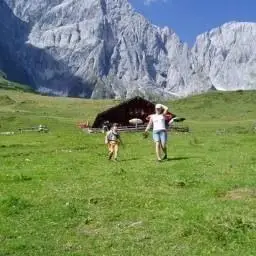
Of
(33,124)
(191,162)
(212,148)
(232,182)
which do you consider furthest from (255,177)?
(33,124)

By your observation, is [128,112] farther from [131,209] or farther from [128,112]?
[131,209]

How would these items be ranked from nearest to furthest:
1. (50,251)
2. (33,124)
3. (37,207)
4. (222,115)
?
(50,251)
(37,207)
(33,124)
(222,115)

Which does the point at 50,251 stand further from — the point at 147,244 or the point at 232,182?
the point at 232,182

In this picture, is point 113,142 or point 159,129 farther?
point 113,142

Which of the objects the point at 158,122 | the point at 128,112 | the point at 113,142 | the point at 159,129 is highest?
the point at 128,112

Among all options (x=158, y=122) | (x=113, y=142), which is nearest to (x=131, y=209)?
(x=158, y=122)

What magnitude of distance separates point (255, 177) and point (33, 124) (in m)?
104

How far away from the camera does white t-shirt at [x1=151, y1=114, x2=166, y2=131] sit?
33.7 meters

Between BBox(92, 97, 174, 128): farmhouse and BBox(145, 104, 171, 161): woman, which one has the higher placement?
BBox(92, 97, 174, 128): farmhouse

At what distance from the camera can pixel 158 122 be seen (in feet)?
111

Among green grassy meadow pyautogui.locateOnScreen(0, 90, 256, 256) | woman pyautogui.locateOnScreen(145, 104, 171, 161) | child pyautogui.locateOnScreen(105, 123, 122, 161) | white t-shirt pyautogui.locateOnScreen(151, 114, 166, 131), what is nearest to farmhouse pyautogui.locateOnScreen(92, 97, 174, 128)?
child pyautogui.locateOnScreen(105, 123, 122, 161)

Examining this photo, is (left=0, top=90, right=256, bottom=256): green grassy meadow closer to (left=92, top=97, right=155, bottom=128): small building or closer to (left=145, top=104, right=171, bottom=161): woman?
(left=145, top=104, right=171, bottom=161): woman

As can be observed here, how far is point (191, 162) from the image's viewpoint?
3284cm

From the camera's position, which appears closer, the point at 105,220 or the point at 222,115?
the point at 105,220
